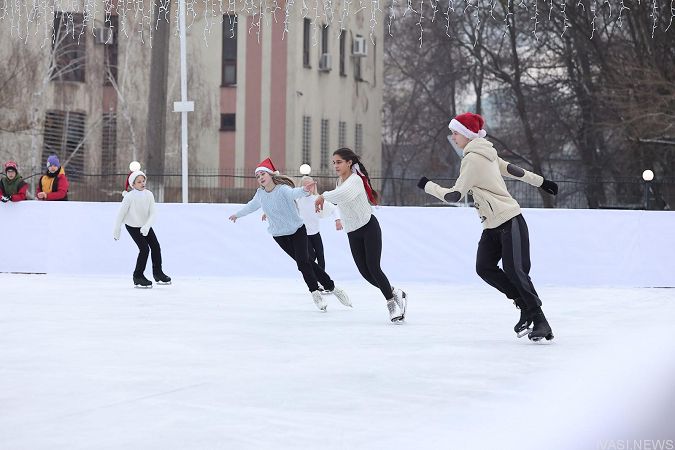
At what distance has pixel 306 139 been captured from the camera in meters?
34.8

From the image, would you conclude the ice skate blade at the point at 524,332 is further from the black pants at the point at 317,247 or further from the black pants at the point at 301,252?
the black pants at the point at 317,247

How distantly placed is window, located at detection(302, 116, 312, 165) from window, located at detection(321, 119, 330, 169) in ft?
2.86

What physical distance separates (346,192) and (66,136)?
23922 millimetres

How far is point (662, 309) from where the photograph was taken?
12.5m

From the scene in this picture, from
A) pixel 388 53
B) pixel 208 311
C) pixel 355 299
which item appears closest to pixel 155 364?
pixel 208 311

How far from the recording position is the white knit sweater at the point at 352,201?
10.3m

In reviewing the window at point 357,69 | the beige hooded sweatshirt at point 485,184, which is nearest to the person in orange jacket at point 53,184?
the beige hooded sweatshirt at point 485,184

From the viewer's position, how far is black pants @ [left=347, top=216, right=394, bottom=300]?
1045 centimetres

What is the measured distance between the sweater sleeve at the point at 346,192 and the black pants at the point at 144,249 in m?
4.93

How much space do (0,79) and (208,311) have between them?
73.3ft

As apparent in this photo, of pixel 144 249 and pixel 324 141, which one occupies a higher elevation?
pixel 324 141

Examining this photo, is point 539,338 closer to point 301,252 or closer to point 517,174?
point 517,174

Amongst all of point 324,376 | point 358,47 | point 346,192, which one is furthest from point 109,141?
point 324,376

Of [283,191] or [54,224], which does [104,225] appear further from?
[283,191]
